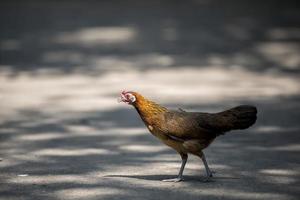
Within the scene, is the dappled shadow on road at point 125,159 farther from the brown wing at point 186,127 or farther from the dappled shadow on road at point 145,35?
the dappled shadow on road at point 145,35

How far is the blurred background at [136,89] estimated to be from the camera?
25.1 feet

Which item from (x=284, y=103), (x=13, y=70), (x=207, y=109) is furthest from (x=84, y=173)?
(x=13, y=70)

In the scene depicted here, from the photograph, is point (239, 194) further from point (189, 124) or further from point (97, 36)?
point (97, 36)

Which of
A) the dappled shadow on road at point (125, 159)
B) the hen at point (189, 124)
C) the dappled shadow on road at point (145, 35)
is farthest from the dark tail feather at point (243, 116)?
the dappled shadow on road at point (145, 35)

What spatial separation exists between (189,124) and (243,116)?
1.90 ft

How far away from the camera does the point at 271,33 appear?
63.6 ft

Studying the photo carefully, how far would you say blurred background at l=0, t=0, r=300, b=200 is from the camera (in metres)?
7.65

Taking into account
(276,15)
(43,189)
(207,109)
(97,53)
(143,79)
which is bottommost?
(43,189)

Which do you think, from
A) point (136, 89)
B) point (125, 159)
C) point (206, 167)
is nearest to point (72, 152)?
point (125, 159)

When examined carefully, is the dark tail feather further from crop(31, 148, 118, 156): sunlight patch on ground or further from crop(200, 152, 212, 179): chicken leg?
crop(31, 148, 118, 156): sunlight patch on ground

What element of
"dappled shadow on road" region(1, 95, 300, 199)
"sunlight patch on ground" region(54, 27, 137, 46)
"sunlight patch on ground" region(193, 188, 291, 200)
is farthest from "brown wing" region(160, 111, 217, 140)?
"sunlight patch on ground" region(54, 27, 137, 46)

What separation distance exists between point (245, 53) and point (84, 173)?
10105 mm

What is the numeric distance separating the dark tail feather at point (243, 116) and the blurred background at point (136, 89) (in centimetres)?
63

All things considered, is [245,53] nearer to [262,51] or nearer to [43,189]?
[262,51]
